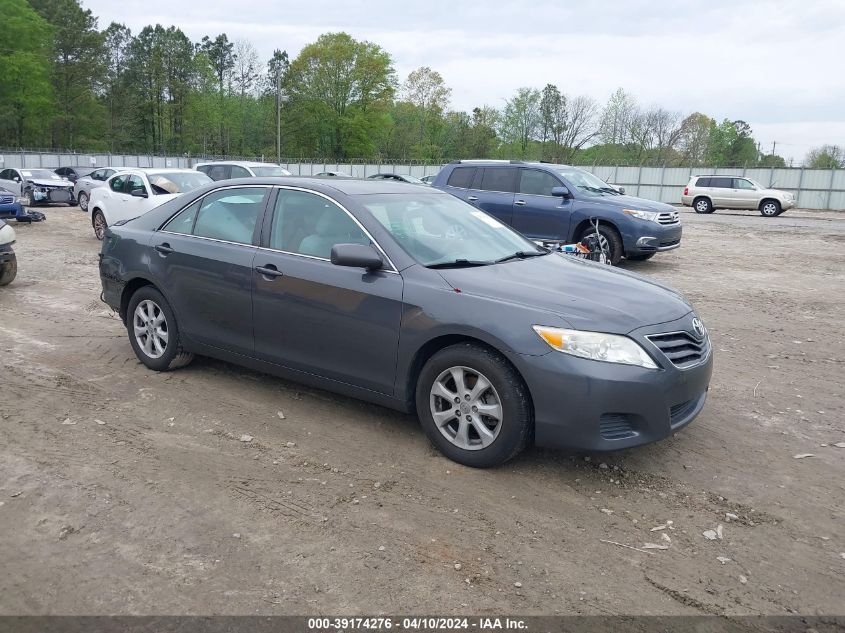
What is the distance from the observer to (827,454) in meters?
4.52

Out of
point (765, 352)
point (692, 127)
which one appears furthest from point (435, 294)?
point (692, 127)

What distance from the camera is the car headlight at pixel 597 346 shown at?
378 cm

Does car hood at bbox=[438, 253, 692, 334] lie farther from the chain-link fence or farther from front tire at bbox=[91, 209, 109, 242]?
the chain-link fence

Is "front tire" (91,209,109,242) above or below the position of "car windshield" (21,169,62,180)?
below

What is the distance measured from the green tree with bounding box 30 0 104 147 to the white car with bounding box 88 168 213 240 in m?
57.8

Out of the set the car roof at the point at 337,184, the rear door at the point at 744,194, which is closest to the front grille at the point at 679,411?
the car roof at the point at 337,184

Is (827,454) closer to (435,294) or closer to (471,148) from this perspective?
(435,294)

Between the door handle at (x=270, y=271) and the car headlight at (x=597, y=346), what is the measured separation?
1.95 m

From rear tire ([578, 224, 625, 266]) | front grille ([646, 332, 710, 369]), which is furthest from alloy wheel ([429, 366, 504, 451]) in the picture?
rear tire ([578, 224, 625, 266])

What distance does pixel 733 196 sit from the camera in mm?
30438

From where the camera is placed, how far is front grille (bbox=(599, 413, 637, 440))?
378 centimetres

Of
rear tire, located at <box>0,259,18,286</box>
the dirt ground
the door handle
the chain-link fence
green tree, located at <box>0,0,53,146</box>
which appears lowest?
the dirt ground

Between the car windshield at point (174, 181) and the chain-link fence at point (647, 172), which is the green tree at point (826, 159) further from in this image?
the car windshield at point (174, 181)

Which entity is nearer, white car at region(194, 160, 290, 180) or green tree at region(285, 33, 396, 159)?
white car at region(194, 160, 290, 180)
